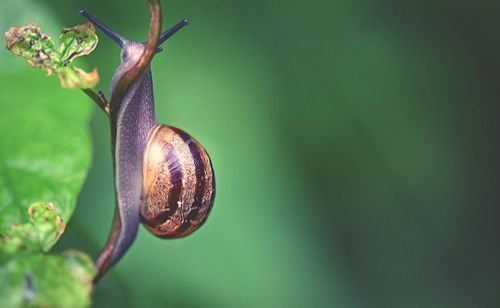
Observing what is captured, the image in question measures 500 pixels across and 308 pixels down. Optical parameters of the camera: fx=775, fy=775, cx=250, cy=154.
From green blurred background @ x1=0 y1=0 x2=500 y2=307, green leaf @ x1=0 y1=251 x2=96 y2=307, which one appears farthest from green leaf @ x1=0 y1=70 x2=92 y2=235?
green blurred background @ x1=0 y1=0 x2=500 y2=307

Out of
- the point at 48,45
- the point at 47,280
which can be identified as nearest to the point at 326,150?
the point at 48,45

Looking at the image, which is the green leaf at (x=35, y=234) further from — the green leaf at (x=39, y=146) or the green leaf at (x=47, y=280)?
the green leaf at (x=39, y=146)

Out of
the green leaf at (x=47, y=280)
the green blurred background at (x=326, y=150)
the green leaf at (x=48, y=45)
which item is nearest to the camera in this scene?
the green leaf at (x=47, y=280)

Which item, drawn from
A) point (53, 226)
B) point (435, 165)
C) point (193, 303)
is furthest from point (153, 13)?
point (435, 165)

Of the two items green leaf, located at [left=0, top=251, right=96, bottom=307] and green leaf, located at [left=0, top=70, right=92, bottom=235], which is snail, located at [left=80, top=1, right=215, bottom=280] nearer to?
green leaf, located at [left=0, top=70, right=92, bottom=235]

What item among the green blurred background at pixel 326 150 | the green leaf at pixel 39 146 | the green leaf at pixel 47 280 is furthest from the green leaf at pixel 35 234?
the green blurred background at pixel 326 150

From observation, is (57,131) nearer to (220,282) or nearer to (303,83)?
(220,282)
